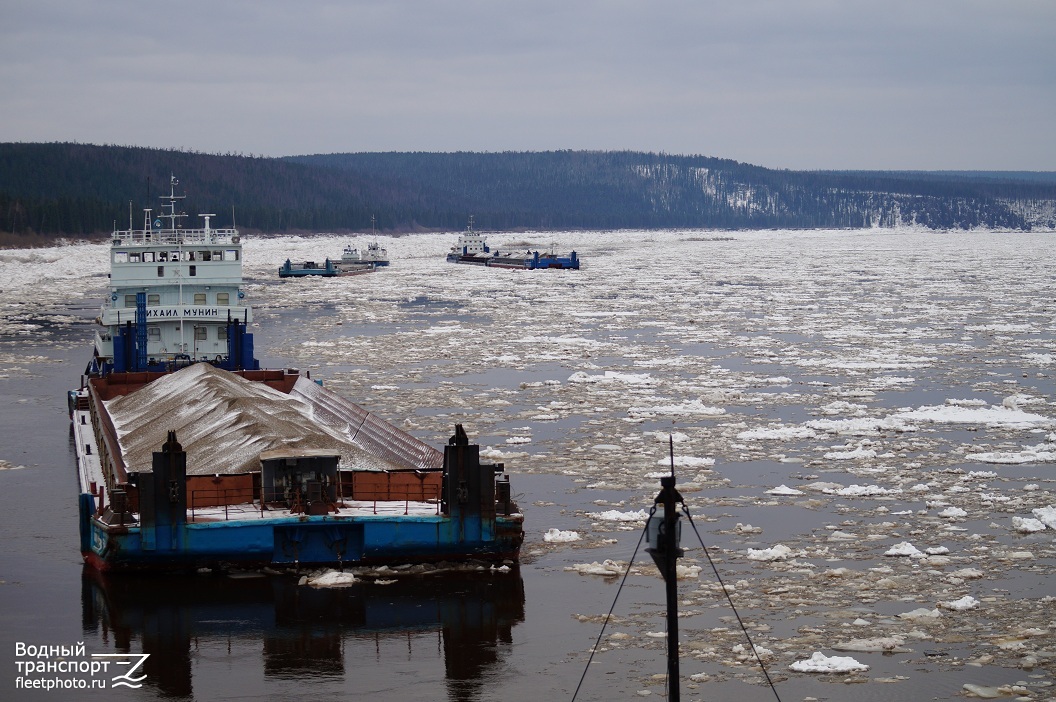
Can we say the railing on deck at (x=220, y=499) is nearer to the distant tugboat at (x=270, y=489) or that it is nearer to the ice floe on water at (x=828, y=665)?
the distant tugboat at (x=270, y=489)

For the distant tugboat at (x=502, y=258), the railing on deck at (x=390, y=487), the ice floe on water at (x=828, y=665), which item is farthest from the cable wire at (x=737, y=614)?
the distant tugboat at (x=502, y=258)

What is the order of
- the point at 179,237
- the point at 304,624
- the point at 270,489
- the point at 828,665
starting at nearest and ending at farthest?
the point at 828,665 < the point at 304,624 < the point at 270,489 < the point at 179,237

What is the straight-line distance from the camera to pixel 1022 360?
36406mm

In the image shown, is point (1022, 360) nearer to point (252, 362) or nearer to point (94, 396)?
point (252, 362)

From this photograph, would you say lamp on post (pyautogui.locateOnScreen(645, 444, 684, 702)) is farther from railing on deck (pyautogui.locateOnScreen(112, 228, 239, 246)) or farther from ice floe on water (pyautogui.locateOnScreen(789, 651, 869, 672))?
railing on deck (pyautogui.locateOnScreen(112, 228, 239, 246))

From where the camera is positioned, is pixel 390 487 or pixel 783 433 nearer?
pixel 390 487

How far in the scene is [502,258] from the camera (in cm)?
10925

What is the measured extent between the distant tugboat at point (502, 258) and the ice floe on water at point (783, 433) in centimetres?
3764

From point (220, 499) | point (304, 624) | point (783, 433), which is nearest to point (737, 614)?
point (304, 624)

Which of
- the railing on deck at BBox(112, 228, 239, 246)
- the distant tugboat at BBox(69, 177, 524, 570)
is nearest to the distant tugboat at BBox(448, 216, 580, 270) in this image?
the railing on deck at BBox(112, 228, 239, 246)

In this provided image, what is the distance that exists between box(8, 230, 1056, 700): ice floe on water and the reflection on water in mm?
1595

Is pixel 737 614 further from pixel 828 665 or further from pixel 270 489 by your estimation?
pixel 270 489

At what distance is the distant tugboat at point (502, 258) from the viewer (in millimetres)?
101500

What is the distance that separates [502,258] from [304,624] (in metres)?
94.8
